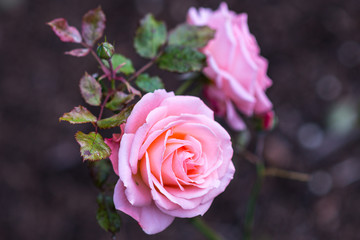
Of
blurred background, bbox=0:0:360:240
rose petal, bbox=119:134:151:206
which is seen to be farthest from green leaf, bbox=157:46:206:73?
blurred background, bbox=0:0:360:240

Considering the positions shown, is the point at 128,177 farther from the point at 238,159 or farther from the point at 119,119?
the point at 238,159

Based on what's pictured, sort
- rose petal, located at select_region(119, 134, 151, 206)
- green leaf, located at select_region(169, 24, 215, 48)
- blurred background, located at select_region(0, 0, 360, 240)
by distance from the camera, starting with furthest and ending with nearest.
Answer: blurred background, located at select_region(0, 0, 360, 240)
green leaf, located at select_region(169, 24, 215, 48)
rose petal, located at select_region(119, 134, 151, 206)

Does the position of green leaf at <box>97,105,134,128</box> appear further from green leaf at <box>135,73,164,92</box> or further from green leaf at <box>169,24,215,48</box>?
green leaf at <box>169,24,215,48</box>

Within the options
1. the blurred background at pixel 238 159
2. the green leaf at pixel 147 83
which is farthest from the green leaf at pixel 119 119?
the blurred background at pixel 238 159

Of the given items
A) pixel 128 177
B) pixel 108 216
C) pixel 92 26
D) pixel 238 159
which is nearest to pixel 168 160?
pixel 128 177

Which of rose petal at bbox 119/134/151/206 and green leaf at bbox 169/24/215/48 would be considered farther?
green leaf at bbox 169/24/215/48

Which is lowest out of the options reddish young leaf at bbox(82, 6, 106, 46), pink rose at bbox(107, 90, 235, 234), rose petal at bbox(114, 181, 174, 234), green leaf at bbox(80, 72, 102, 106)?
rose petal at bbox(114, 181, 174, 234)

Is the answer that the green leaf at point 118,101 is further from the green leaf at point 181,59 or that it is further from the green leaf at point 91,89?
the green leaf at point 181,59
